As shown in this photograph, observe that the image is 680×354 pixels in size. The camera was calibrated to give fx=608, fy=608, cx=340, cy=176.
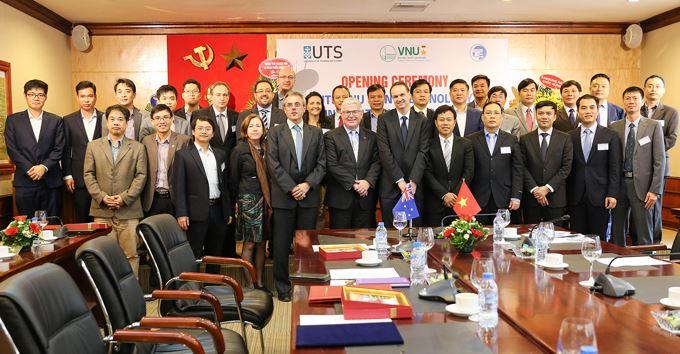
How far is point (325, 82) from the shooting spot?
28.5 feet

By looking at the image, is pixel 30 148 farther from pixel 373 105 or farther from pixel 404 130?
pixel 404 130

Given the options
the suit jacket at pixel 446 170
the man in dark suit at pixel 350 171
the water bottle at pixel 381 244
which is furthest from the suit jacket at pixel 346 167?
the water bottle at pixel 381 244

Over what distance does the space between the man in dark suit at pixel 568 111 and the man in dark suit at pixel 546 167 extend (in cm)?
75

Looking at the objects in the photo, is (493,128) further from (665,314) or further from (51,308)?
(51,308)

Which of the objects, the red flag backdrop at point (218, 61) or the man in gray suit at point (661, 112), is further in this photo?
the red flag backdrop at point (218, 61)

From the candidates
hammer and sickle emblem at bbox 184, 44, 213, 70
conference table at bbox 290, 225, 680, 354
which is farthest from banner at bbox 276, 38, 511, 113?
conference table at bbox 290, 225, 680, 354

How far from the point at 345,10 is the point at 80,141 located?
3.93m

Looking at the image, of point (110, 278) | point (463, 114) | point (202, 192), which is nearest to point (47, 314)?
point (110, 278)

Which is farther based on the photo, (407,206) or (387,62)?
(387,62)

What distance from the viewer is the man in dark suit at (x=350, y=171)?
5.19 m

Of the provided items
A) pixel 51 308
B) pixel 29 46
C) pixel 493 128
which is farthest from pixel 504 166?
pixel 29 46

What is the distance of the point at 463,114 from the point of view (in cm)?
604

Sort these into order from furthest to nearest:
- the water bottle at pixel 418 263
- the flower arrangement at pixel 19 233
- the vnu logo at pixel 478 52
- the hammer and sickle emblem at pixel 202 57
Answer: the vnu logo at pixel 478 52, the hammer and sickle emblem at pixel 202 57, the flower arrangement at pixel 19 233, the water bottle at pixel 418 263

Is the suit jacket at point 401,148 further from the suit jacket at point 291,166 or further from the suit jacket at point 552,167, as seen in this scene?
the suit jacket at point 552,167
